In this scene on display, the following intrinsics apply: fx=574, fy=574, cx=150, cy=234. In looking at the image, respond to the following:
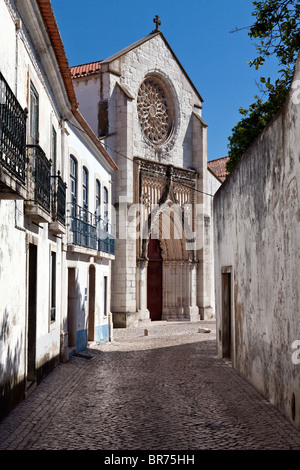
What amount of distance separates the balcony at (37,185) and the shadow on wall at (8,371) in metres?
1.75

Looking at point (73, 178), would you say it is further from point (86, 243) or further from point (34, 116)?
point (34, 116)

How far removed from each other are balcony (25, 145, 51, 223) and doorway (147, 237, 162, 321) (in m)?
16.6

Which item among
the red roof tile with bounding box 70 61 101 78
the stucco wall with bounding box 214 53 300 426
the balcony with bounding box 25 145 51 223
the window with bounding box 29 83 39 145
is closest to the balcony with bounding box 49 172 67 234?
the window with bounding box 29 83 39 145

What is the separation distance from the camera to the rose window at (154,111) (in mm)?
24922

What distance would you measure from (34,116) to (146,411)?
5.12m

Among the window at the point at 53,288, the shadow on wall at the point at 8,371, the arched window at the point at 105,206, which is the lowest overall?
the shadow on wall at the point at 8,371

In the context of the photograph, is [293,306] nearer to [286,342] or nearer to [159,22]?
[286,342]

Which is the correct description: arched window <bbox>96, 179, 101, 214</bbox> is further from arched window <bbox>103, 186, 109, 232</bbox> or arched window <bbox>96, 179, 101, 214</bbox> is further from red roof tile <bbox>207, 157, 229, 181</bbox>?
red roof tile <bbox>207, 157, 229, 181</bbox>

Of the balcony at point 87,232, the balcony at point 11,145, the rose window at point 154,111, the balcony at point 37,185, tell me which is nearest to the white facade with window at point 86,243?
the balcony at point 87,232

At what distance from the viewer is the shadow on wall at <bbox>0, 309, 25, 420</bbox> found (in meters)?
7.07

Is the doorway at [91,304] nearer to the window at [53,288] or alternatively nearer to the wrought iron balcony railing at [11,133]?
the window at [53,288]

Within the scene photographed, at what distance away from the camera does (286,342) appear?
723 centimetres

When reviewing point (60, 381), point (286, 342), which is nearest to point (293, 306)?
point (286, 342)

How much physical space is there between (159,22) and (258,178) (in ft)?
63.7
